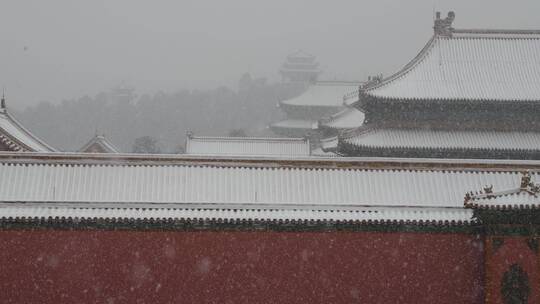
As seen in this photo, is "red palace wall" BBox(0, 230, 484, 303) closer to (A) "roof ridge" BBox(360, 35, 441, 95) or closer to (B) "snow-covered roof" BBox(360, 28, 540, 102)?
(B) "snow-covered roof" BBox(360, 28, 540, 102)

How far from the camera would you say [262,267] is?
1171 centimetres

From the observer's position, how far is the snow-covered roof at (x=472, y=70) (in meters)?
18.9

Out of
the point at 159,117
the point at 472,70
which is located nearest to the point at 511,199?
the point at 472,70

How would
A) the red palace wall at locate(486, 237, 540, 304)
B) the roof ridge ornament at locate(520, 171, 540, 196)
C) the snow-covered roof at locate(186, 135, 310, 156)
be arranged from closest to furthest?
the roof ridge ornament at locate(520, 171, 540, 196) < the red palace wall at locate(486, 237, 540, 304) < the snow-covered roof at locate(186, 135, 310, 156)

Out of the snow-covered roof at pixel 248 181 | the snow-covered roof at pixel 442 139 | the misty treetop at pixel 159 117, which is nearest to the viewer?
the snow-covered roof at pixel 248 181

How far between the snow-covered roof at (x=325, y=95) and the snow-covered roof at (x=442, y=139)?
25.9 m

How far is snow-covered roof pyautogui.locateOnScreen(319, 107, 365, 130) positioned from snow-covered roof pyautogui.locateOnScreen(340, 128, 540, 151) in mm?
7162

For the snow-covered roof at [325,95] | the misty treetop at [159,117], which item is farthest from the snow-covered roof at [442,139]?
the misty treetop at [159,117]

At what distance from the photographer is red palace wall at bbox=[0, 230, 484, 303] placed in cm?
1155

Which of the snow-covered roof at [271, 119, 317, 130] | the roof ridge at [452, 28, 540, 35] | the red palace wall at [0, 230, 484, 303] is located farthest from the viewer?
the snow-covered roof at [271, 119, 317, 130]

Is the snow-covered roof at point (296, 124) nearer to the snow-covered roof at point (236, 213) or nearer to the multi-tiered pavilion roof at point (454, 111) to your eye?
the multi-tiered pavilion roof at point (454, 111)

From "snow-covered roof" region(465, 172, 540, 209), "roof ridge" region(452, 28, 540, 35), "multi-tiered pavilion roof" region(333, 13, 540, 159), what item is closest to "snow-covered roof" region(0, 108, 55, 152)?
→ "multi-tiered pavilion roof" region(333, 13, 540, 159)

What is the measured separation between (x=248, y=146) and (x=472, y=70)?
13.1 metres

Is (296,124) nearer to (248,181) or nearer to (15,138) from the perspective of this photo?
(15,138)
